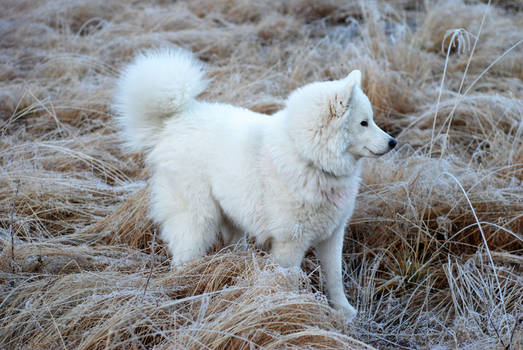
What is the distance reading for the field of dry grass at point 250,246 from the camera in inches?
76.5

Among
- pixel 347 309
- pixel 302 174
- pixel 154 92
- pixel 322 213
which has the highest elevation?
pixel 154 92

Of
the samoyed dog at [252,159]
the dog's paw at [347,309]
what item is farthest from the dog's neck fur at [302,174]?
the dog's paw at [347,309]

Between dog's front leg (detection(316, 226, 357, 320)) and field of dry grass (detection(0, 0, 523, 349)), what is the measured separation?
0.30 ft

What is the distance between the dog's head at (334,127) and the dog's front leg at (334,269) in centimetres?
46

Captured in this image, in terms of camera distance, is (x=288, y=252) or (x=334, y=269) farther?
(x=334, y=269)

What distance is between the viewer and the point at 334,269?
2527 mm

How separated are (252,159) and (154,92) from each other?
67cm

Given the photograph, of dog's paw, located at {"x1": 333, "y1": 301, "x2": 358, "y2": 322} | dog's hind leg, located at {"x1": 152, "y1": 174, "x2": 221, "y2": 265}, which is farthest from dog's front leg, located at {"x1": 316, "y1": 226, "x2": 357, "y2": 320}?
dog's hind leg, located at {"x1": 152, "y1": 174, "x2": 221, "y2": 265}

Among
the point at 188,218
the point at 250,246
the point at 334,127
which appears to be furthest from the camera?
the point at 250,246

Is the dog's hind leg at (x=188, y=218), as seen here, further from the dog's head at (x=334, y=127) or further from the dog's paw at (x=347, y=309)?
the dog's paw at (x=347, y=309)

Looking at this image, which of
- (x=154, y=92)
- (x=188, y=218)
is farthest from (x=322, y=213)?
(x=154, y=92)

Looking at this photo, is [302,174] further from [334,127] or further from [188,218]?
[188,218]

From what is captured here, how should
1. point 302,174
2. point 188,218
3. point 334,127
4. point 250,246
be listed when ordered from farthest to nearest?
point 250,246
point 188,218
point 302,174
point 334,127

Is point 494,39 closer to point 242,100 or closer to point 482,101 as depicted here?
point 482,101
